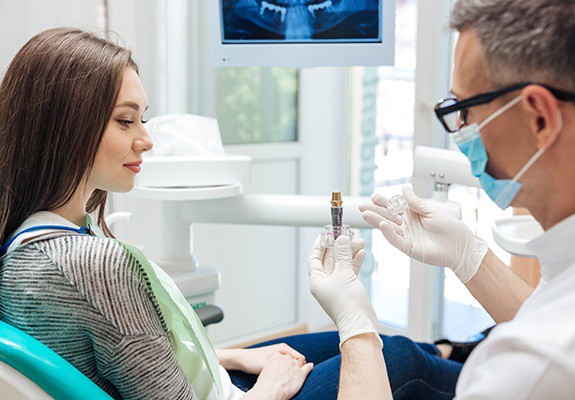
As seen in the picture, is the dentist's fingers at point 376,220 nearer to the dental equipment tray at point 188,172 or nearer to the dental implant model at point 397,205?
the dental implant model at point 397,205

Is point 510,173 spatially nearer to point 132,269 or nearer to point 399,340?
point 132,269

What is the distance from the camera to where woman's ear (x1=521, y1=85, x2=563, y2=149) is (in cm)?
86

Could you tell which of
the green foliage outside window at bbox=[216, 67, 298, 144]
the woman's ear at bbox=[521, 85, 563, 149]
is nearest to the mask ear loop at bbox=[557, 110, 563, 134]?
the woman's ear at bbox=[521, 85, 563, 149]

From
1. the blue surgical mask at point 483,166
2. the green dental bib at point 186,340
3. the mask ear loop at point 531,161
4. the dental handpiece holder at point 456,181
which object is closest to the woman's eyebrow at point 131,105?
the green dental bib at point 186,340

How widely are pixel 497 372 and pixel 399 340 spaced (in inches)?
32.6

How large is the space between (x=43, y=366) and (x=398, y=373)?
2.50ft

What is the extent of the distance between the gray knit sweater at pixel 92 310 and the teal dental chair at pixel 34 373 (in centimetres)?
5

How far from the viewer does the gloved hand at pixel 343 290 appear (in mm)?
1294

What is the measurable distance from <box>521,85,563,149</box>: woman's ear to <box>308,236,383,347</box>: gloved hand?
514 millimetres

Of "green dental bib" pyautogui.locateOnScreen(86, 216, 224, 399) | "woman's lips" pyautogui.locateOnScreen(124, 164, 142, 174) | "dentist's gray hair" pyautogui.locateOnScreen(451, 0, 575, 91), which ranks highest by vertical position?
"dentist's gray hair" pyautogui.locateOnScreen(451, 0, 575, 91)

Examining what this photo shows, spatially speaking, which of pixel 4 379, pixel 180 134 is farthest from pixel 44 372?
pixel 180 134

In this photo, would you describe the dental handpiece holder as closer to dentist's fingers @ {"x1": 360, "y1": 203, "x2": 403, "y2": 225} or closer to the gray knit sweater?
dentist's fingers @ {"x1": 360, "y1": 203, "x2": 403, "y2": 225}

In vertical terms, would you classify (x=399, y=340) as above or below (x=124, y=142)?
below

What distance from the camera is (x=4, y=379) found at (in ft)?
3.58
